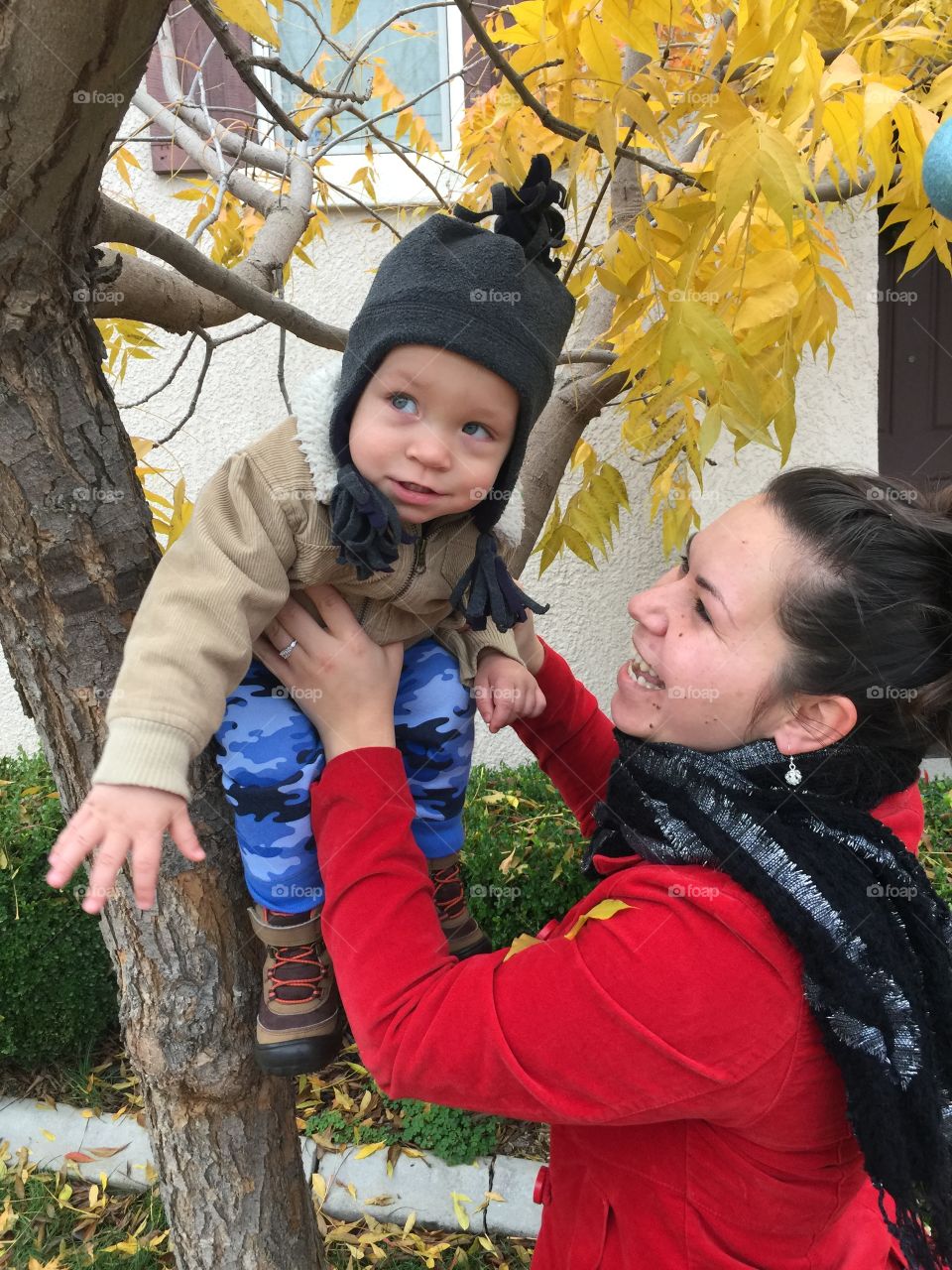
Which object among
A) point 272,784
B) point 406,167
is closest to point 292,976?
point 272,784

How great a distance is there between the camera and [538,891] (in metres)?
3.00

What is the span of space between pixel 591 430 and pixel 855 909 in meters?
3.42

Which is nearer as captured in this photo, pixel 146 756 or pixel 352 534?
pixel 146 756

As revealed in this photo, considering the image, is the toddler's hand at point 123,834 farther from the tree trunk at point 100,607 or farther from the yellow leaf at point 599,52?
the yellow leaf at point 599,52

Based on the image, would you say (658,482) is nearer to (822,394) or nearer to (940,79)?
(940,79)

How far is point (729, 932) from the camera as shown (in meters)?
1.21

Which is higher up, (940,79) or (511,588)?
(940,79)

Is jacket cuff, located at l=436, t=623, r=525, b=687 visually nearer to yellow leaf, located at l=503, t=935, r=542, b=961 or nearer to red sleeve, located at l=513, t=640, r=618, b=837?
red sleeve, located at l=513, t=640, r=618, b=837

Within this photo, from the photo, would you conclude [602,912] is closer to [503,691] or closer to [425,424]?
[503,691]

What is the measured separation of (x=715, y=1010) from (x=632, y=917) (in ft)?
0.49

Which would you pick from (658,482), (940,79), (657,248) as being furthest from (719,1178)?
(658,482)

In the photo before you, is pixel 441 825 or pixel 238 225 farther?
pixel 238 225

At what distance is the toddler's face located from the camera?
4.25ft

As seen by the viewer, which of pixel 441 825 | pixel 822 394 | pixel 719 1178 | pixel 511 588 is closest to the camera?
pixel 719 1178
